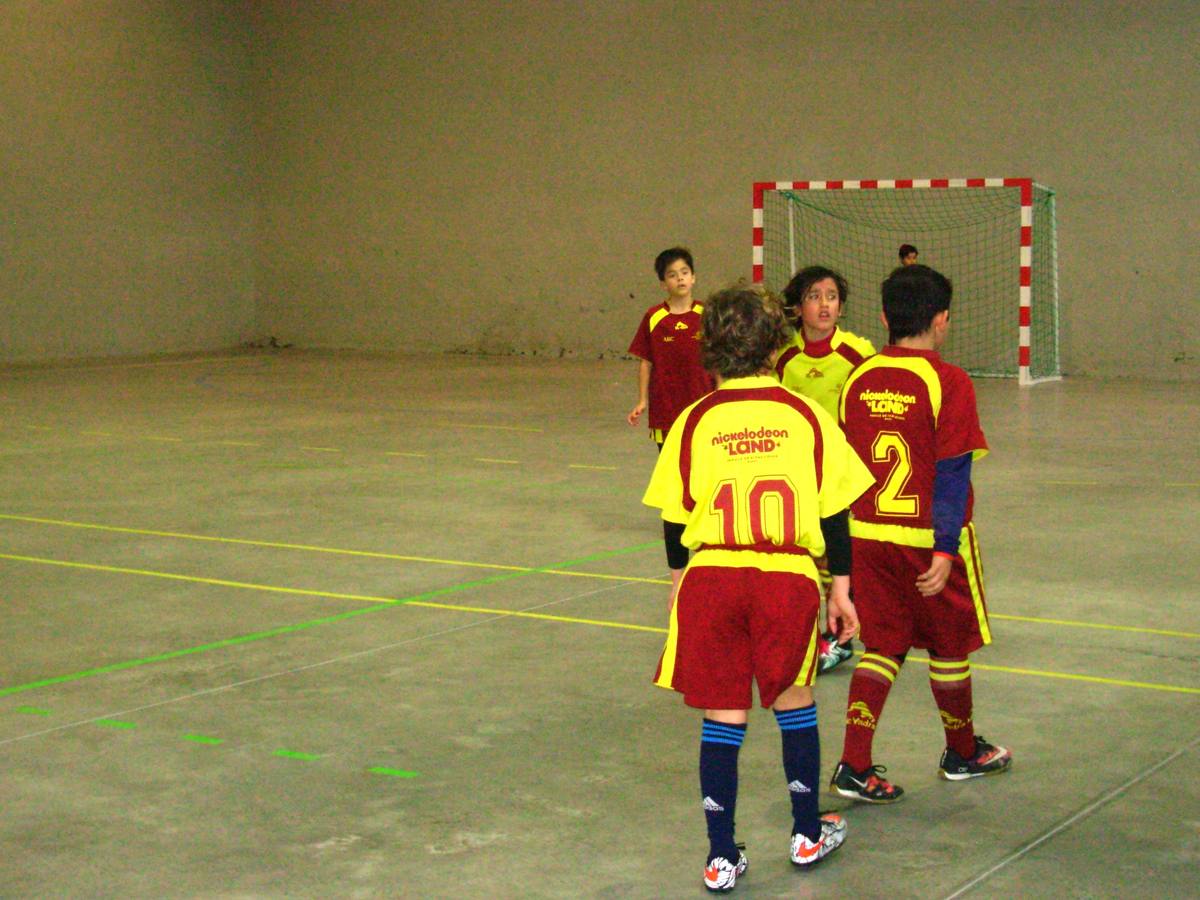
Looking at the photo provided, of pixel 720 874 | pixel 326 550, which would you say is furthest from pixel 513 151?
pixel 720 874

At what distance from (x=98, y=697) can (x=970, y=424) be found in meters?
3.16

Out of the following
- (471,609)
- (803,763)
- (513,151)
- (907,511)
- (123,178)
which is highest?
(513,151)

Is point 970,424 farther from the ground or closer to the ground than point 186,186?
closer to the ground

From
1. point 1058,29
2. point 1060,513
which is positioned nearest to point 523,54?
point 1058,29

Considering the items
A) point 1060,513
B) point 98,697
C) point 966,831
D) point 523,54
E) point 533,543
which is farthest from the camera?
point 523,54

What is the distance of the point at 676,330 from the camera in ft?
23.3

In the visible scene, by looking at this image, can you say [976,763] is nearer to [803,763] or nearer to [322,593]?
[803,763]

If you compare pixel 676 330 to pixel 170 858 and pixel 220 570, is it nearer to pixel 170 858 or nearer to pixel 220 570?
pixel 220 570

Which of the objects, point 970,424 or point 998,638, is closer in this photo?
point 970,424

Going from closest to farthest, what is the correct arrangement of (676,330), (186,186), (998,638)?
(998,638) < (676,330) < (186,186)

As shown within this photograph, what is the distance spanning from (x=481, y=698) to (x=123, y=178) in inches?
744

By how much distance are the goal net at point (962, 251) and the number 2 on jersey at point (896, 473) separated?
13.5 metres

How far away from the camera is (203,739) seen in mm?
4867

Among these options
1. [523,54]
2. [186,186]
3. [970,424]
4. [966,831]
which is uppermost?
[523,54]
